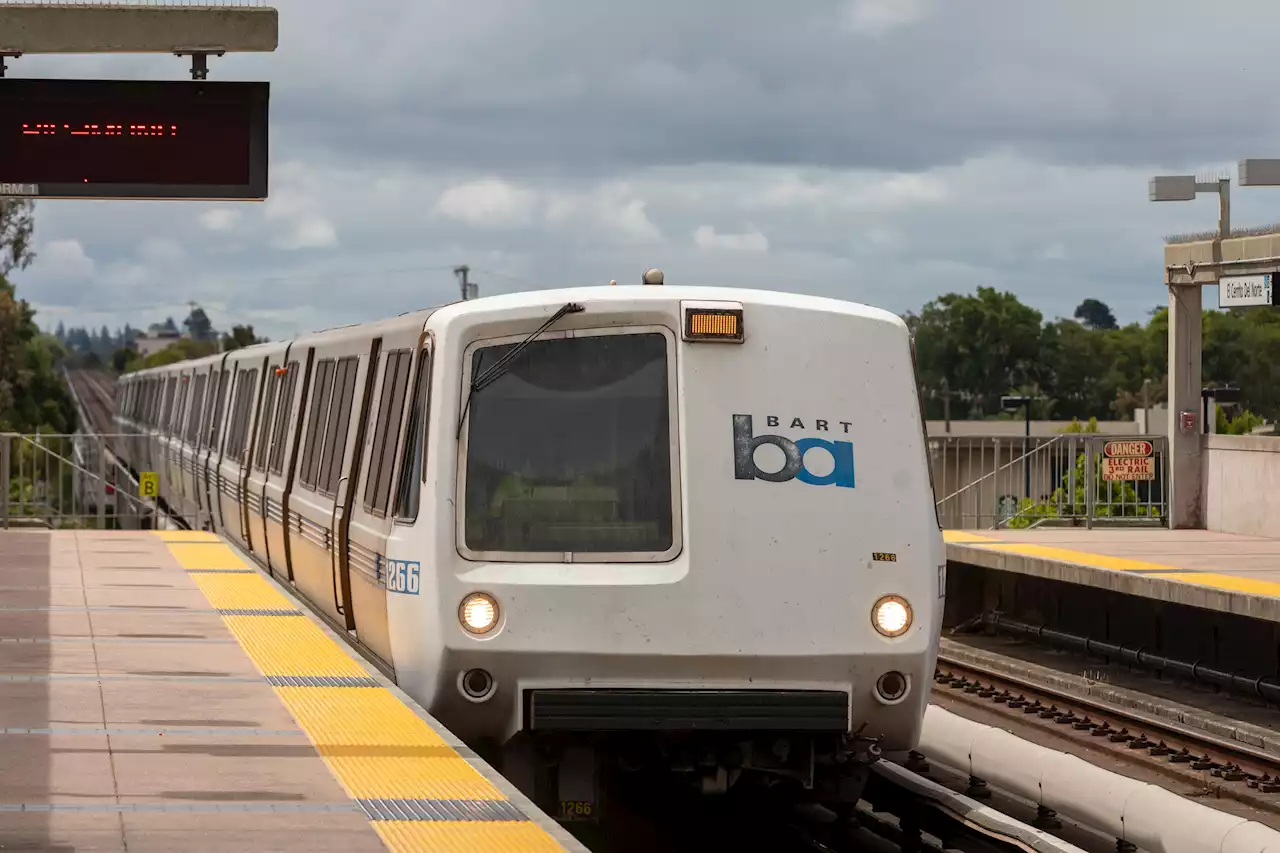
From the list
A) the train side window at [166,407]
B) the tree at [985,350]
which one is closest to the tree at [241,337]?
the tree at [985,350]

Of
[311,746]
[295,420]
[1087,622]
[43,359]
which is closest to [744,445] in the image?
[311,746]

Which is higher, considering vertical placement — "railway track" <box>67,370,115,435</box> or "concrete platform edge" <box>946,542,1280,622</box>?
"railway track" <box>67,370,115,435</box>

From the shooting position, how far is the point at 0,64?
1627 centimetres

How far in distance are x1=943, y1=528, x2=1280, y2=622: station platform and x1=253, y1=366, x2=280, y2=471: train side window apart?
24.2 feet

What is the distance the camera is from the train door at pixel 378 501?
34.8 ft

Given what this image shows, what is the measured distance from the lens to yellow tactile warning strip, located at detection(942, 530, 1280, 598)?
55.6 feet

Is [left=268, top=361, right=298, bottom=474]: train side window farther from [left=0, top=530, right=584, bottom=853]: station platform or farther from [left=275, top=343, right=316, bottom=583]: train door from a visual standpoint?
[left=0, top=530, right=584, bottom=853]: station platform

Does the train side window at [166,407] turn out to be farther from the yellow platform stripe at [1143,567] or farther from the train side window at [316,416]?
the train side window at [316,416]

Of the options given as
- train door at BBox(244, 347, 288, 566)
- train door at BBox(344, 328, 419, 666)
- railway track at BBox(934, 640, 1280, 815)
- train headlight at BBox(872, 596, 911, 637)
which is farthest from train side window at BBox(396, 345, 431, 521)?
train door at BBox(244, 347, 288, 566)

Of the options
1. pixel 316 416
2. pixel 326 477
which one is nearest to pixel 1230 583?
pixel 316 416

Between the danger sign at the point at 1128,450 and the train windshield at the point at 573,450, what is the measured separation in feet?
59.4

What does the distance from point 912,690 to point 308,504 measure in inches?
249

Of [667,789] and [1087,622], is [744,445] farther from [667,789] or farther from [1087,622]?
[1087,622]

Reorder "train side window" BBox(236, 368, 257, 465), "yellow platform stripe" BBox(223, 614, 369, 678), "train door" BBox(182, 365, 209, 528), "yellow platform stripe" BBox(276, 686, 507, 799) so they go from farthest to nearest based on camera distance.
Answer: "train door" BBox(182, 365, 209, 528)
"train side window" BBox(236, 368, 257, 465)
"yellow platform stripe" BBox(223, 614, 369, 678)
"yellow platform stripe" BBox(276, 686, 507, 799)
